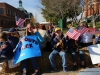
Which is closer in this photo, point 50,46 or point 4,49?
point 4,49

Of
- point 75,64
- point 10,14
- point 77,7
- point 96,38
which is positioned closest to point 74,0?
point 77,7

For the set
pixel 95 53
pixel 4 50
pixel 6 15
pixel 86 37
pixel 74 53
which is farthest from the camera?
pixel 6 15

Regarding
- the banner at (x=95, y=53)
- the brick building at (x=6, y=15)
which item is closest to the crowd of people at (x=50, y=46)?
the banner at (x=95, y=53)

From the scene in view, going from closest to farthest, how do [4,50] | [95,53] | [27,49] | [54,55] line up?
[4,50], [27,49], [54,55], [95,53]

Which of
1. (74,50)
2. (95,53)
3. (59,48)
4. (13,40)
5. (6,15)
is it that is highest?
(6,15)

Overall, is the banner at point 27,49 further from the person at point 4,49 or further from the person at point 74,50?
the person at point 74,50

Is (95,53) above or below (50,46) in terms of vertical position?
below

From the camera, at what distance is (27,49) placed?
7.15 metres

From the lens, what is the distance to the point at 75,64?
7.81 m

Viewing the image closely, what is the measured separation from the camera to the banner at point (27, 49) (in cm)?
706

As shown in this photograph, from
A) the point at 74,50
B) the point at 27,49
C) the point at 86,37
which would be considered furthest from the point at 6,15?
the point at 27,49

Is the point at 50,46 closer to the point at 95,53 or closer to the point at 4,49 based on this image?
the point at 95,53

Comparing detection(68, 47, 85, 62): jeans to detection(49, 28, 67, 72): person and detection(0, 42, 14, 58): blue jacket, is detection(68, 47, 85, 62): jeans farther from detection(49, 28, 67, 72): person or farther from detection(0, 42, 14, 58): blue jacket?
detection(0, 42, 14, 58): blue jacket

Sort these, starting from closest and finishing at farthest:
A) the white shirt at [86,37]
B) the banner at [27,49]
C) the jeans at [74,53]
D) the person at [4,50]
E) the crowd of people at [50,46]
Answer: the person at [4,50], the crowd of people at [50,46], the banner at [27,49], the jeans at [74,53], the white shirt at [86,37]
